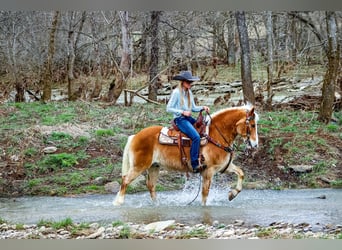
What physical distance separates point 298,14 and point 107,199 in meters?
2.74

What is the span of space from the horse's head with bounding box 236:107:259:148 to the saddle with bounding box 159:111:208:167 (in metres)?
0.34

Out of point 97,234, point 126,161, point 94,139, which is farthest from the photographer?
point 94,139

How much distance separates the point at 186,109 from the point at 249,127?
63 cm

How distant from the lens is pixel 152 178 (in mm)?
5816

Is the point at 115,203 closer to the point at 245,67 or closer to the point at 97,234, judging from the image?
the point at 97,234

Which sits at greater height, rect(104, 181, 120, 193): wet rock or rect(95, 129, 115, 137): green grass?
rect(95, 129, 115, 137): green grass

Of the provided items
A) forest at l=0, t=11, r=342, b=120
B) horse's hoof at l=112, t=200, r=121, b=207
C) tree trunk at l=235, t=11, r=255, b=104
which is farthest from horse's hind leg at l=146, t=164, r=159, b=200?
tree trunk at l=235, t=11, r=255, b=104

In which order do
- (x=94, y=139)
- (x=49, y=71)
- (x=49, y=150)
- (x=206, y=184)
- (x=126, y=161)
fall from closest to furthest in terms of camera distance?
(x=206, y=184) < (x=126, y=161) < (x=49, y=150) < (x=94, y=139) < (x=49, y=71)

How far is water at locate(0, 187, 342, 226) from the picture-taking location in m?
5.53

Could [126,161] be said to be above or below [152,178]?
above

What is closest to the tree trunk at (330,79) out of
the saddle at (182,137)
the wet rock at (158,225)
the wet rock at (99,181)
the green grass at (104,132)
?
the saddle at (182,137)

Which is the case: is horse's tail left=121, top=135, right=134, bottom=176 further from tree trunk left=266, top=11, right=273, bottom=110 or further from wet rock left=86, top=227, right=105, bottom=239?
tree trunk left=266, top=11, right=273, bottom=110

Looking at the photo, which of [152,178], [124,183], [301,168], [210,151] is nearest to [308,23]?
[301,168]

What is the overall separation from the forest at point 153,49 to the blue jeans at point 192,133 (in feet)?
2.05
